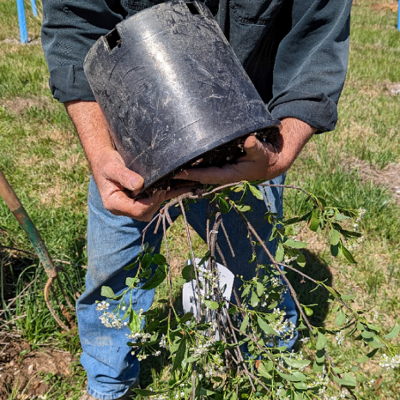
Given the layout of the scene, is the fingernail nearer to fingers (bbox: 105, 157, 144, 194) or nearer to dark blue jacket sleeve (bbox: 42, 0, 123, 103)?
fingers (bbox: 105, 157, 144, 194)

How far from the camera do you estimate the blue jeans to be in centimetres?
169

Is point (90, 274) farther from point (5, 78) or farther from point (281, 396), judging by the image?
point (5, 78)

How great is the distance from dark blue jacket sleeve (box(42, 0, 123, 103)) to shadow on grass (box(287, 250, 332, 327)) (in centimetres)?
165

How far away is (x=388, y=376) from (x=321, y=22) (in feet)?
5.50

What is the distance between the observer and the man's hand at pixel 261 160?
1127mm

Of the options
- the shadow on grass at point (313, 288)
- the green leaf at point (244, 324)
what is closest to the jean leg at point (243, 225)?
the green leaf at point (244, 324)

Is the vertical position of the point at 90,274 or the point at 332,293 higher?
the point at 332,293

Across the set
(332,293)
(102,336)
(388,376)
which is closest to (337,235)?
(332,293)

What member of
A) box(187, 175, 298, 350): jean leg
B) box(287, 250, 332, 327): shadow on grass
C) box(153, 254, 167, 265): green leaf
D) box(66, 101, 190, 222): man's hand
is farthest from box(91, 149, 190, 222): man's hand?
box(287, 250, 332, 327): shadow on grass

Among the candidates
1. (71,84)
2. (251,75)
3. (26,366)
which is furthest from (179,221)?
(71,84)

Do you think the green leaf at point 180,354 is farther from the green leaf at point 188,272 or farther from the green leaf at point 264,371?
the green leaf at point 264,371

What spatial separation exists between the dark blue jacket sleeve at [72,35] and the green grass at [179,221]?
1.23 m

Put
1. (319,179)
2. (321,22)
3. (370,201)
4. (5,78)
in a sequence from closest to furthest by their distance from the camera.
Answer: (321,22), (370,201), (319,179), (5,78)

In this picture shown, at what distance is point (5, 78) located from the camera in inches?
197
